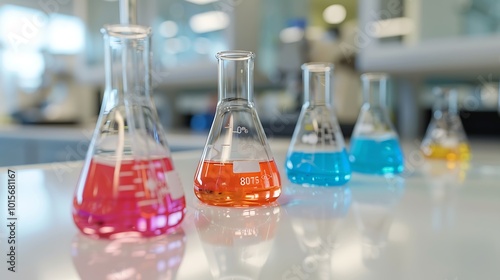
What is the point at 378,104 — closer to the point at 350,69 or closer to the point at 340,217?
the point at 340,217

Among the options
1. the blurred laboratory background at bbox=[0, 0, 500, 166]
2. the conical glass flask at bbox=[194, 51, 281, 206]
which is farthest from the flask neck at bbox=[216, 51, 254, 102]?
the blurred laboratory background at bbox=[0, 0, 500, 166]

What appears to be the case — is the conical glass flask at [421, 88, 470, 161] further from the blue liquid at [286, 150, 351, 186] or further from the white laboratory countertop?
the blue liquid at [286, 150, 351, 186]

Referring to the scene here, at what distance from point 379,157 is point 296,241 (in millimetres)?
484

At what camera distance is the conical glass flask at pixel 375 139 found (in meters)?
0.83

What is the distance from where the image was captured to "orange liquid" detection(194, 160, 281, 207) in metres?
0.51

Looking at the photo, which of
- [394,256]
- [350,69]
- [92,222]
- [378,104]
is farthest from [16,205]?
[350,69]

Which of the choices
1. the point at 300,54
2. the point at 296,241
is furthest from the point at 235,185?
the point at 300,54

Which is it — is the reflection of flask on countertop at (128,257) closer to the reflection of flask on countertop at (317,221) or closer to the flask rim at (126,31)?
the reflection of flask on countertop at (317,221)

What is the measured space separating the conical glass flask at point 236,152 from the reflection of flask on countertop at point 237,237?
2 centimetres

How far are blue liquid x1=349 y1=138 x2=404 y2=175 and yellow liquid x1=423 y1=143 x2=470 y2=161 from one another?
378 mm

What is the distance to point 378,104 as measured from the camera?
0.88 metres

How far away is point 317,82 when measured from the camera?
2.28 ft

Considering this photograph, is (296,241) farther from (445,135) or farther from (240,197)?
Result: (445,135)

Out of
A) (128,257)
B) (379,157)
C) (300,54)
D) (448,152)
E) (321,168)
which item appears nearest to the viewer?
(128,257)
